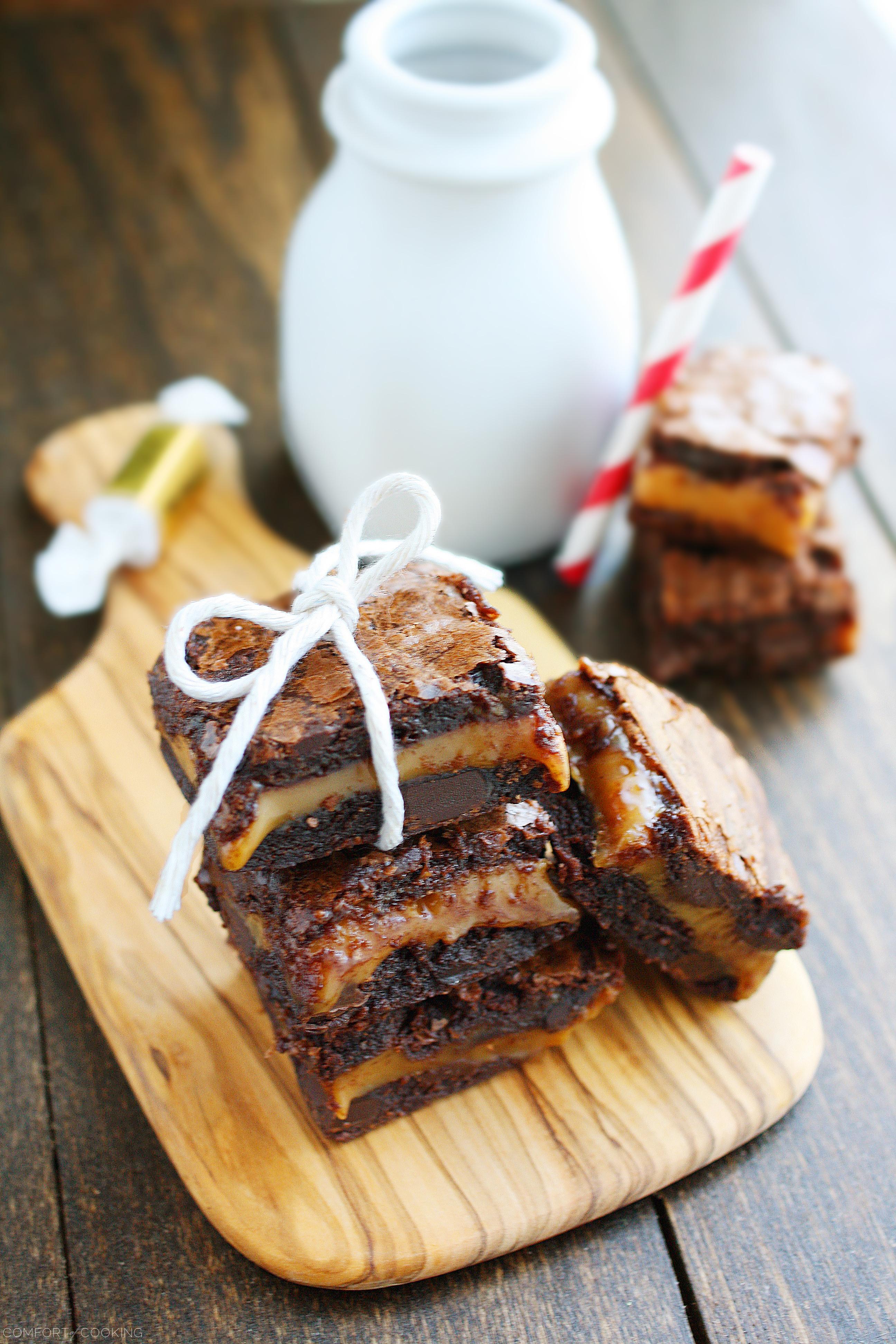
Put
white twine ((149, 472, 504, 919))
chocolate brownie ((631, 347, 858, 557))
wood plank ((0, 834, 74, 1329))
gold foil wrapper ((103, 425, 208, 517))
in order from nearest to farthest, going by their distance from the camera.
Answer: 1. white twine ((149, 472, 504, 919))
2. wood plank ((0, 834, 74, 1329))
3. chocolate brownie ((631, 347, 858, 557))
4. gold foil wrapper ((103, 425, 208, 517))

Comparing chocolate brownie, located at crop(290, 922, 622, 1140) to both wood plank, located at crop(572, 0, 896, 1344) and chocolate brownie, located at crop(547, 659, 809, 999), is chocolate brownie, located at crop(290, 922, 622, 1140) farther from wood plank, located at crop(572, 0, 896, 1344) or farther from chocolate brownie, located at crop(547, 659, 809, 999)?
wood plank, located at crop(572, 0, 896, 1344)

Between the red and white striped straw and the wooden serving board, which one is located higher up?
the red and white striped straw

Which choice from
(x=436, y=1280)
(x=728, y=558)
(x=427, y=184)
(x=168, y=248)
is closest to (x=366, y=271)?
(x=427, y=184)

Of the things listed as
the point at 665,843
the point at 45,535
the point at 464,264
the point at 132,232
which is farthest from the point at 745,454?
the point at 132,232

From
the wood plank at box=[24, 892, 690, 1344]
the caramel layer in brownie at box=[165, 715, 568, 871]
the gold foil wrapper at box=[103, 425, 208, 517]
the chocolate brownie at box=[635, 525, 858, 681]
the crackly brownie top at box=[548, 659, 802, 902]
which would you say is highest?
the caramel layer in brownie at box=[165, 715, 568, 871]

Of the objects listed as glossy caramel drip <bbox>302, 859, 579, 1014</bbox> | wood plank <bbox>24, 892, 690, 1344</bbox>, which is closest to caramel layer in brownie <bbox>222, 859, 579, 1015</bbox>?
glossy caramel drip <bbox>302, 859, 579, 1014</bbox>

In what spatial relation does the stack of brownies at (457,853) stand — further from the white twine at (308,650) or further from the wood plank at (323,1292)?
the wood plank at (323,1292)

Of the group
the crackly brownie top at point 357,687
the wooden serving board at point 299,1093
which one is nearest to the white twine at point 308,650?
the crackly brownie top at point 357,687

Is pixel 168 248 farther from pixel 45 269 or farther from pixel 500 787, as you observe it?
pixel 500 787
